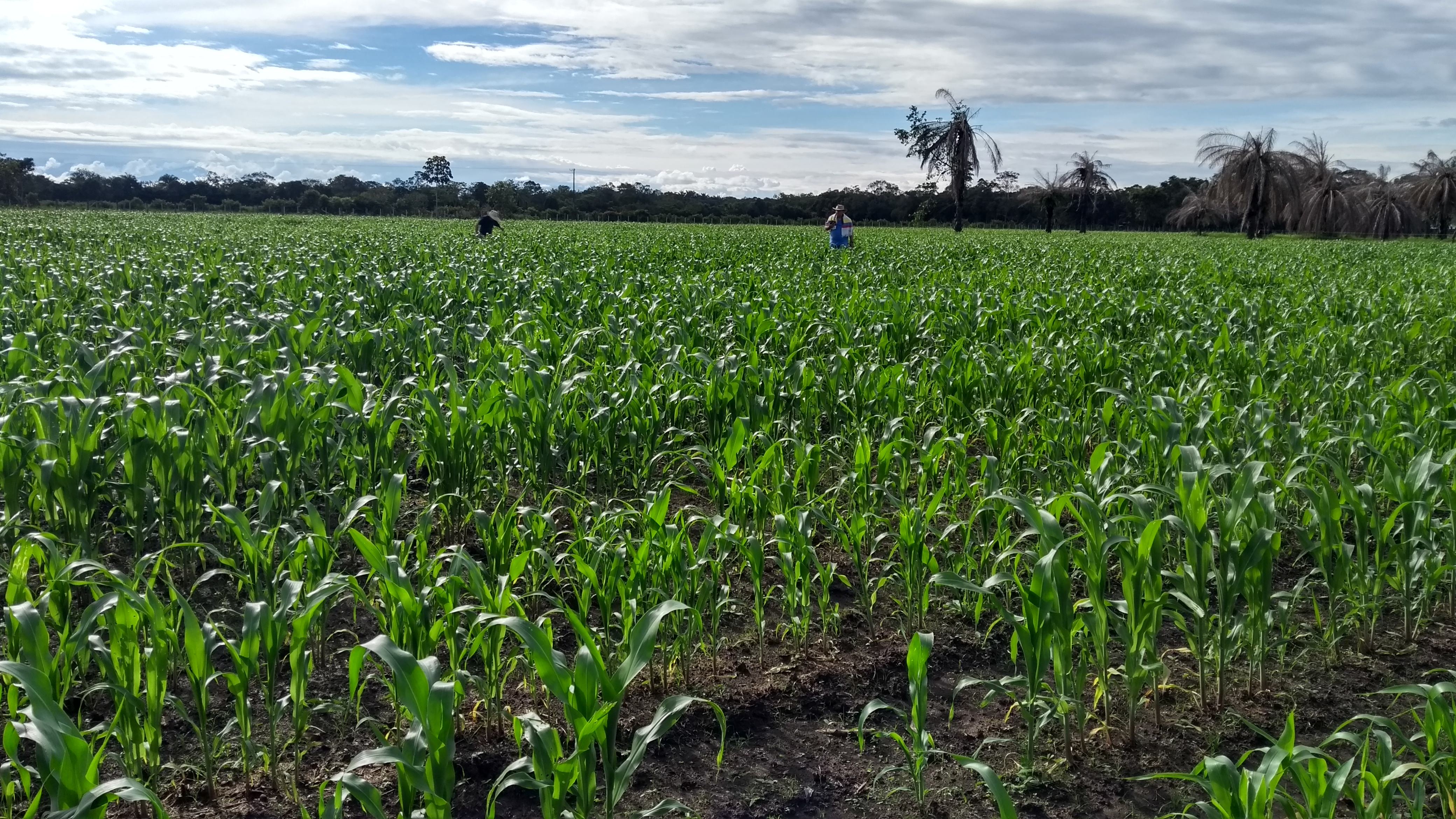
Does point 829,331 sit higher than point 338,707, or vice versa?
point 829,331

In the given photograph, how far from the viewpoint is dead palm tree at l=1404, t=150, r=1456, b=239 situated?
5109 centimetres

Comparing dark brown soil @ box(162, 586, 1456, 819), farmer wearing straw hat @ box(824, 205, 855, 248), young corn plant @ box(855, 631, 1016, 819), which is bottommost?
dark brown soil @ box(162, 586, 1456, 819)

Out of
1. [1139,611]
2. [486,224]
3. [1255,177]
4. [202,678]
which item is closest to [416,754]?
[202,678]

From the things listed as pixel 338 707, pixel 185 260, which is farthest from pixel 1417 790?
pixel 185 260

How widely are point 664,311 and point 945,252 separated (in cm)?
1459

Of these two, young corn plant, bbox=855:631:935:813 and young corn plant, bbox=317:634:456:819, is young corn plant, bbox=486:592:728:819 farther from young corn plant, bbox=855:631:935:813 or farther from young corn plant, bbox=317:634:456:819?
young corn plant, bbox=855:631:935:813

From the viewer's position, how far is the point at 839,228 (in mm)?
22297

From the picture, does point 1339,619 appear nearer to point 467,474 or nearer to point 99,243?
point 467,474

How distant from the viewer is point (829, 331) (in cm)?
884

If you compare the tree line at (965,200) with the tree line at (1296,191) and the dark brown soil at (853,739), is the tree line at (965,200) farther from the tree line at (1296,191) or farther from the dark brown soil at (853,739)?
the dark brown soil at (853,739)

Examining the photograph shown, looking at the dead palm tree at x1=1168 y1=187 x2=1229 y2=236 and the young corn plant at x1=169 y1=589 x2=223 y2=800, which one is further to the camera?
the dead palm tree at x1=1168 y1=187 x2=1229 y2=236

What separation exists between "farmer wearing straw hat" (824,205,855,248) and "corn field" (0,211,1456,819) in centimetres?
1341

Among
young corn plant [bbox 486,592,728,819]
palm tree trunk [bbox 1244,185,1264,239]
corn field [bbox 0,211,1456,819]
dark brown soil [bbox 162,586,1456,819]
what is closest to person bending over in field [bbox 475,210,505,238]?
corn field [bbox 0,211,1456,819]

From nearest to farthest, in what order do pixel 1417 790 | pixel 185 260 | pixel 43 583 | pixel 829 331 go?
1. pixel 1417 790
2. pixel 43 583
3. pixel 829 331
4. pixel 185 260
